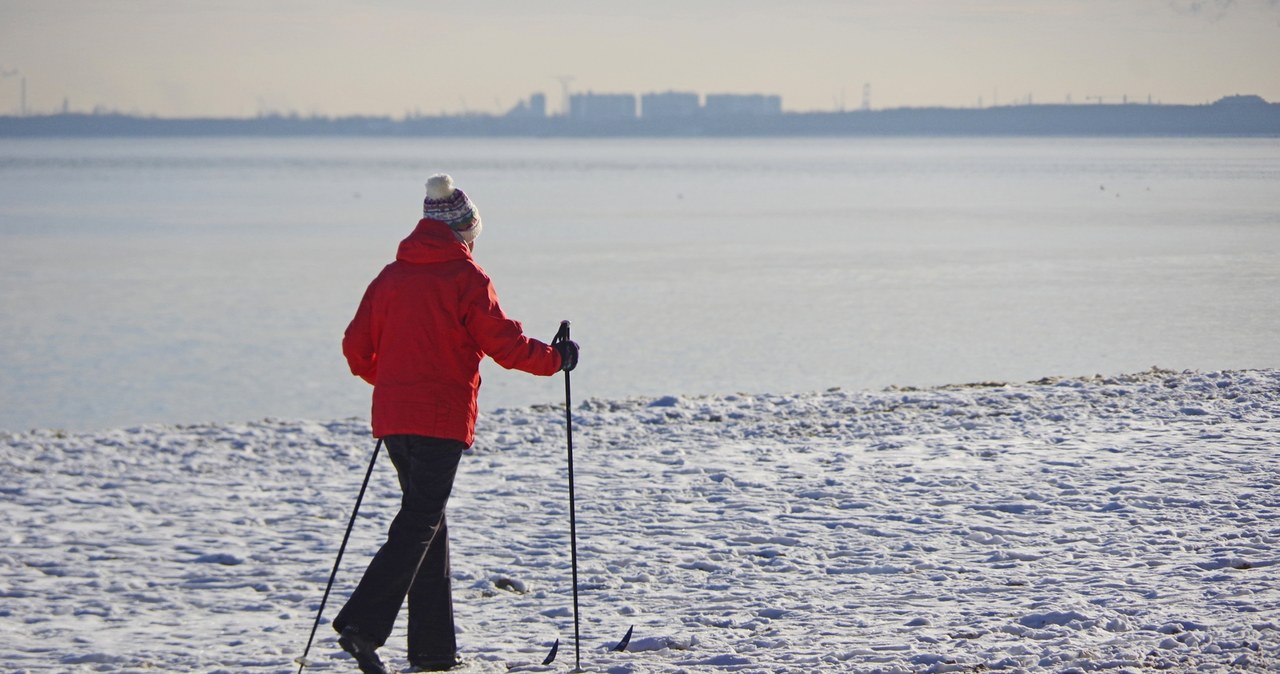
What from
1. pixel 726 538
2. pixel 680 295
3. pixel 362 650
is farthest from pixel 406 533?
pixel 680 295

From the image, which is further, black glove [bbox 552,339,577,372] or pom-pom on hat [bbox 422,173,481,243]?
black glove [bbox 552,339,577,372]

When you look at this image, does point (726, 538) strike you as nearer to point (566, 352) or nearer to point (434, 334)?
point (566, 352)

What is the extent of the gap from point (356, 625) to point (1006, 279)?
19259mm

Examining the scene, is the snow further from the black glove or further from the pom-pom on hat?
the pom-pom on hat

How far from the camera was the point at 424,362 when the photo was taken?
13.3 ft

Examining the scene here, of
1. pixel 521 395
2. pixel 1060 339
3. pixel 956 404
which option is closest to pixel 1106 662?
pixel 956 404

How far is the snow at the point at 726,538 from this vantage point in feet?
14.6

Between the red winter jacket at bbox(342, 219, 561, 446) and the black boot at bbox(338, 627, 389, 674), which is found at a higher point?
the red winter jacket at bbox(342, 219, 561, 446)

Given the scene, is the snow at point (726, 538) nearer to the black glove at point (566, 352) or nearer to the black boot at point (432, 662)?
the black boot at point (432, 662)

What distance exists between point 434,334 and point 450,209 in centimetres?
39

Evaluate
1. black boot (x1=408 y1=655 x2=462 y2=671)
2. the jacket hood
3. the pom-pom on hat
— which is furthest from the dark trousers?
the pom-pom on hat

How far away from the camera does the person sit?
4.02 m

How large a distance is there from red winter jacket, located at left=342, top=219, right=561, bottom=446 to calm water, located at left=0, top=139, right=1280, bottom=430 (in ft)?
25.8

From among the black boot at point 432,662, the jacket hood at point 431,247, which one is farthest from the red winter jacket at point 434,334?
the black boot at point 432,662
